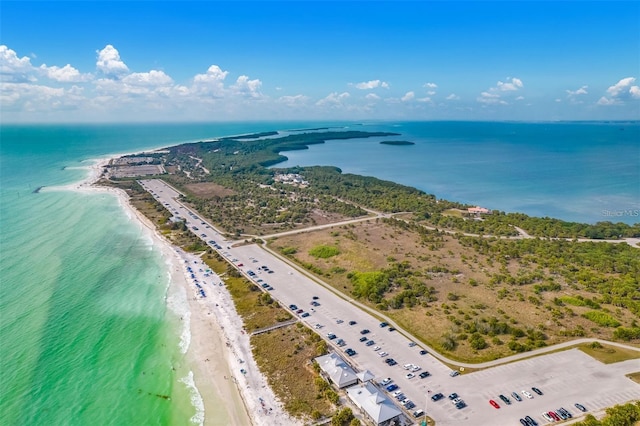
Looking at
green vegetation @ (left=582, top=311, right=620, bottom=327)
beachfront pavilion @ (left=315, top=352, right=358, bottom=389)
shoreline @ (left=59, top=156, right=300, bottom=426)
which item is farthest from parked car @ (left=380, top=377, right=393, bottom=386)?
green vegetation @ (left=582, top=311, right=620, bottom=327)

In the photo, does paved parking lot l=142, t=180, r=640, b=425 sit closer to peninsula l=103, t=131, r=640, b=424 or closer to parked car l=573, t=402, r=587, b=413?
parked car l=573, t=402, r=587, b=413

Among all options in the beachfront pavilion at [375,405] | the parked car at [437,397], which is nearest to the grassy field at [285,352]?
the beachfront pavilion at [375,405]

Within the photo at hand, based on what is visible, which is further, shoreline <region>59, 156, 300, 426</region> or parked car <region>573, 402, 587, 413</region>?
shoreline <region>59, 156, 300, 426</region>

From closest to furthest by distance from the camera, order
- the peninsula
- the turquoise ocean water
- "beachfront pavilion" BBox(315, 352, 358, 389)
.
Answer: "beachfront pavilion" BBox(315, 352, 358, 389), the turquoise ocean water, the peninsula

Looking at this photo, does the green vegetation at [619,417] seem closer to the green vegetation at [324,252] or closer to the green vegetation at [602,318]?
the green vegetation at [602,318]

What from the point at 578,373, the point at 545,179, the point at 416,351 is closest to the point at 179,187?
the point at 416,351

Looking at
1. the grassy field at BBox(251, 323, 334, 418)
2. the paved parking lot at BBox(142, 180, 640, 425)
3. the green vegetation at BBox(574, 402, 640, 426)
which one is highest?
the green vegetation at BBox(574, 402, 640, 426)

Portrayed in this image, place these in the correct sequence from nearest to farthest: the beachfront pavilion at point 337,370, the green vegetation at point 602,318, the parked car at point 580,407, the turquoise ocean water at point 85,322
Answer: the parked car at point 580,407 < the beachfront pavilion at point 337,370 < the turquoise ocean water at point 85,322 < the green vegetation at point 602,318
